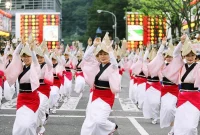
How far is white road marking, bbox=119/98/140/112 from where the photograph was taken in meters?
17.2

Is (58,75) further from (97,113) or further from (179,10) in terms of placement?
(179,10)

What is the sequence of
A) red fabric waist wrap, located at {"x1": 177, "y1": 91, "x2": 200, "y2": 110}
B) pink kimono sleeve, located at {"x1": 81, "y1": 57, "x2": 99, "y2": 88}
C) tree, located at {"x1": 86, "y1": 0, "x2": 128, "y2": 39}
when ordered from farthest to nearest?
1. tree, located at {"x1": 86, "y1": 0, "x2": 128, "y2": 39}
2. pink kimono sleeve, located at {"x1": 81, "y1": 57, "x2": 99, "y2": 88}
3. red fabric waist wrap, located at {"x1": 177, "y1": 91, "x2": 200, "y2": 110}

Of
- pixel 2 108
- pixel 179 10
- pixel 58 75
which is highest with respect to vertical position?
pixel 179 10

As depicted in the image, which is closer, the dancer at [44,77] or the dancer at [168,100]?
the dancer at [168,100]

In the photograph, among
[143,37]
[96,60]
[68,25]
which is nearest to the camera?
[96,60]

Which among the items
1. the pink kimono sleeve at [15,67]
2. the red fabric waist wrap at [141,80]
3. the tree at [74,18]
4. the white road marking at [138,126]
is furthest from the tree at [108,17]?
the pink kimono sleeve at [15,67]

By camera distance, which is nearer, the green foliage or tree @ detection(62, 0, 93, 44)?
the green foliage

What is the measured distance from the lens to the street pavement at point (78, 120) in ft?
39.4

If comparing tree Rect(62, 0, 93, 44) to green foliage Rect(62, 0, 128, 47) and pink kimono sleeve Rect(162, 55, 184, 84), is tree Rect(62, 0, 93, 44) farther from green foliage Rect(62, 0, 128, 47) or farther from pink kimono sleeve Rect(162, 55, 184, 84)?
pink kimono sleeve Rect(162, 55, 184, 84)

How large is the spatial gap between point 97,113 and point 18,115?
140 cm

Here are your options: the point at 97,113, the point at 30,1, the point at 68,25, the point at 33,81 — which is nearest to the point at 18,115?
the point at 33,81

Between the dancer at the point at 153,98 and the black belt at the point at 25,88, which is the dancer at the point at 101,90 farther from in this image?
the dancer at the point at 153,98

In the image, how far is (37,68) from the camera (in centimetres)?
1005

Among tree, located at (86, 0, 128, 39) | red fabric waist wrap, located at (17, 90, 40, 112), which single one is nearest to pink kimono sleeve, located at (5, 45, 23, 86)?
red fabric waist wrap, located at (17, 90, 40, 112)
